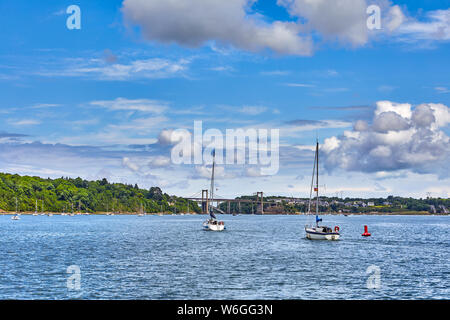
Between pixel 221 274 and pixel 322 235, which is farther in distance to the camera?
pixel 322 235

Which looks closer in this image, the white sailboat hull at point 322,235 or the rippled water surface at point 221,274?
the rippled water surface at point 221,274

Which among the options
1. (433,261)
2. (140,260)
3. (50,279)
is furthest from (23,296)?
(433,261)

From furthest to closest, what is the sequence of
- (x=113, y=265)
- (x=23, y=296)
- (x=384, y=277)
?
(x=113, y=265) < (x=384, y=277) < (x=23, y=296)

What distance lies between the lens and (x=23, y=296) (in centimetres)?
3575

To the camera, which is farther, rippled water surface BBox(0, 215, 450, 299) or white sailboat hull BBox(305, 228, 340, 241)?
white sailboat hull BBox(305, 228, 340, 241)

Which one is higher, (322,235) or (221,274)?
(322,235)

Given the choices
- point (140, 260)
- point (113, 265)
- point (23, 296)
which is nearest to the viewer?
point (23, 296)
